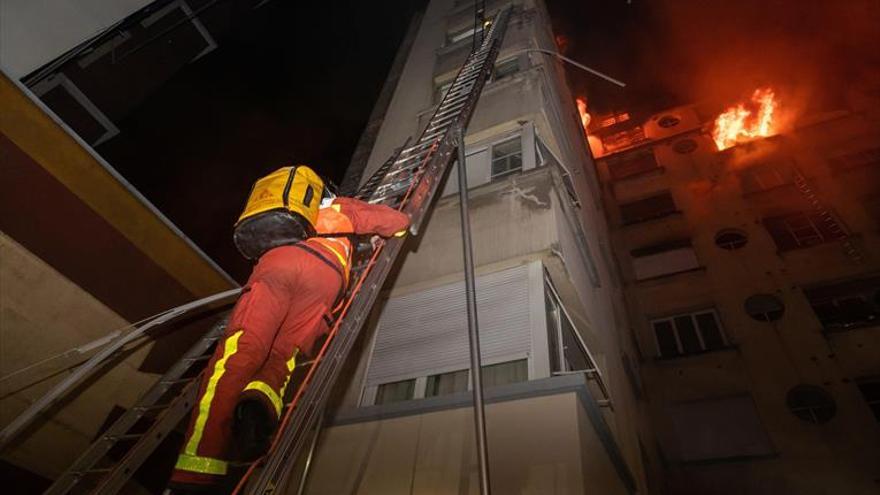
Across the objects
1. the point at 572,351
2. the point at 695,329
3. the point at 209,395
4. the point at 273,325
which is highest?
the point at 695,329

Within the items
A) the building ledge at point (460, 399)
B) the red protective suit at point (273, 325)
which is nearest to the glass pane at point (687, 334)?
the building ledge at point (460, 399)

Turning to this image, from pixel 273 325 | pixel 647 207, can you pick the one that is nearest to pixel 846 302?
pixel 647 207

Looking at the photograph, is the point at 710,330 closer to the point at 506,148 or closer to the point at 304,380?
the point at 506,148

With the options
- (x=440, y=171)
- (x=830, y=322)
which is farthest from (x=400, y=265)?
(x=830, y=322)

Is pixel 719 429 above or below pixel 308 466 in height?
above

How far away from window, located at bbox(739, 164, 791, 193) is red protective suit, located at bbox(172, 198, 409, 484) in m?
18.4

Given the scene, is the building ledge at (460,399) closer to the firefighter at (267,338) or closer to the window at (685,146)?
the firefighter at (267,338)

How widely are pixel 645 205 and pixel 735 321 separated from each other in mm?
7284

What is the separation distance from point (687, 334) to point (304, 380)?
15.3m

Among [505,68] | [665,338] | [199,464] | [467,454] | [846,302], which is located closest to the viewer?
[199,464]

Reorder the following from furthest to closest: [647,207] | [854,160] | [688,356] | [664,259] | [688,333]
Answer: [647,207] → [664,259] → [854,160] → [688,333] → [688,356]

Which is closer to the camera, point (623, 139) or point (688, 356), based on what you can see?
point (688, 356)

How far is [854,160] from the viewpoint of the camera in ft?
55.2

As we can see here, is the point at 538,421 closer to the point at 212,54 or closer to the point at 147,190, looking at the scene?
the point at 147,190
